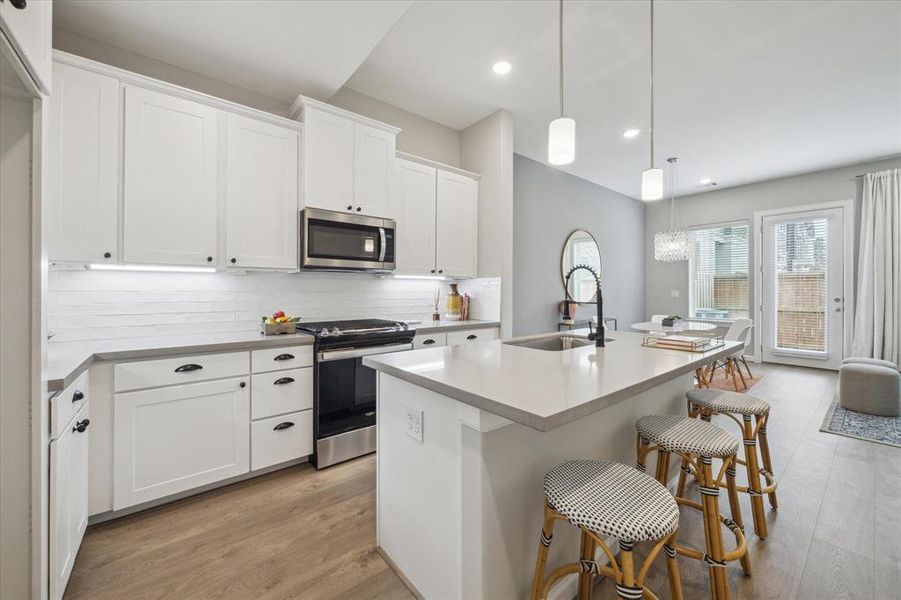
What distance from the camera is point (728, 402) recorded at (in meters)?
1.87

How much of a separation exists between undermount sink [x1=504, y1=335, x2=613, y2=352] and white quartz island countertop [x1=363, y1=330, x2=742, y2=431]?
302 mm

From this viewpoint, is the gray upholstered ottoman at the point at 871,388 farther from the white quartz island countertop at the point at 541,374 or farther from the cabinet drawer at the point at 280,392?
the cabinet drawer at the point at 280,392

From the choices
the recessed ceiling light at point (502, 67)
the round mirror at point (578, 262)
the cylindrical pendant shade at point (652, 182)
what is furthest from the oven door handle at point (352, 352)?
the round mirror at point (578, 262)

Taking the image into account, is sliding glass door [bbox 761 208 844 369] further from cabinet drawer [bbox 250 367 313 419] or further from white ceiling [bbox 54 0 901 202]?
cabinet drawer [bbox 250 367 313 419]

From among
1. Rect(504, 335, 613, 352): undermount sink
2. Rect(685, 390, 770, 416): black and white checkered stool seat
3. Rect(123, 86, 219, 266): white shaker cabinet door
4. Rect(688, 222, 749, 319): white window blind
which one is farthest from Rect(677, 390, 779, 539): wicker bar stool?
Rect(688, 222, 749, 319): white window blind

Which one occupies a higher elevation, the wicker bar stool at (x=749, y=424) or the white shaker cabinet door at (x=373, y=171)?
the white shaker cabinet door at (x=373, y=171)

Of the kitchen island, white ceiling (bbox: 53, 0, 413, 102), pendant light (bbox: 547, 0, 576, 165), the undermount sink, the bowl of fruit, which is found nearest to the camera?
the kitchen island

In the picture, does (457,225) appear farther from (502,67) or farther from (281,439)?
(281,439)

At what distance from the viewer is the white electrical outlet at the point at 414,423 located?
4.50 feet

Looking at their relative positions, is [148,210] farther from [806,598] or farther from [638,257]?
[638,257]

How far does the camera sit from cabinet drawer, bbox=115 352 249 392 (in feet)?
6.09

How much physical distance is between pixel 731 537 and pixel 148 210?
11.8 ft

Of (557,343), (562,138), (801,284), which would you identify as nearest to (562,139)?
(562,138)

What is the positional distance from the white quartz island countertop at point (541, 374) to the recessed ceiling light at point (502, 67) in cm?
225
